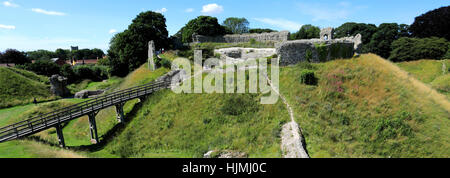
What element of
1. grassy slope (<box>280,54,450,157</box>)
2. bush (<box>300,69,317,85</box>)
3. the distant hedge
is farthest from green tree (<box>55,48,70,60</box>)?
the distant hedge

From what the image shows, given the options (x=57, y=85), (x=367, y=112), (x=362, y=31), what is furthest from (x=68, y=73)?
(x=362, y=31)

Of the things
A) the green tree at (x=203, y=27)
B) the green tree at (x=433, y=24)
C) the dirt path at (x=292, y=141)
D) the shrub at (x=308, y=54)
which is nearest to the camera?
the dirt path at (x=292, y=141)

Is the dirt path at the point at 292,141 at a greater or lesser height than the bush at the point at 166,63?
lesser

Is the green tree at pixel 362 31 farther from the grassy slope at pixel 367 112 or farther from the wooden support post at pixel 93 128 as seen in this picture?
the wooden support post at pixel 93 128

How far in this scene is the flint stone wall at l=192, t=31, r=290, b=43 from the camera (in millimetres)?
41466

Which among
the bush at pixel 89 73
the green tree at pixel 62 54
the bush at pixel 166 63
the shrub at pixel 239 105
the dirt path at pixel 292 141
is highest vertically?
the green tree at pixel 62 54

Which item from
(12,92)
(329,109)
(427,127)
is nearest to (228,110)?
(329,109)

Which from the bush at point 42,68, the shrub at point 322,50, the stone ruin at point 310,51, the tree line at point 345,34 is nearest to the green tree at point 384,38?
the tree line at point 345,34

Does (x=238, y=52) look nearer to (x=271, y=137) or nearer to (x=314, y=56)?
(x=314, y=56)

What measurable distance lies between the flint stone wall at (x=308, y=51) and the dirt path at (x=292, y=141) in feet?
25.9

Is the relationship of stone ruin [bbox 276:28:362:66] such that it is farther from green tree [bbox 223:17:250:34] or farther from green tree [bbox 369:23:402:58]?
green tree [bbox 223:17:250:34]

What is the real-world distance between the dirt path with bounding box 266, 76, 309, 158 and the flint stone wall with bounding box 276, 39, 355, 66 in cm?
788

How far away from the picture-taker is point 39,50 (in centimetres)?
13375

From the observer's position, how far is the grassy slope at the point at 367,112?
538 inches
